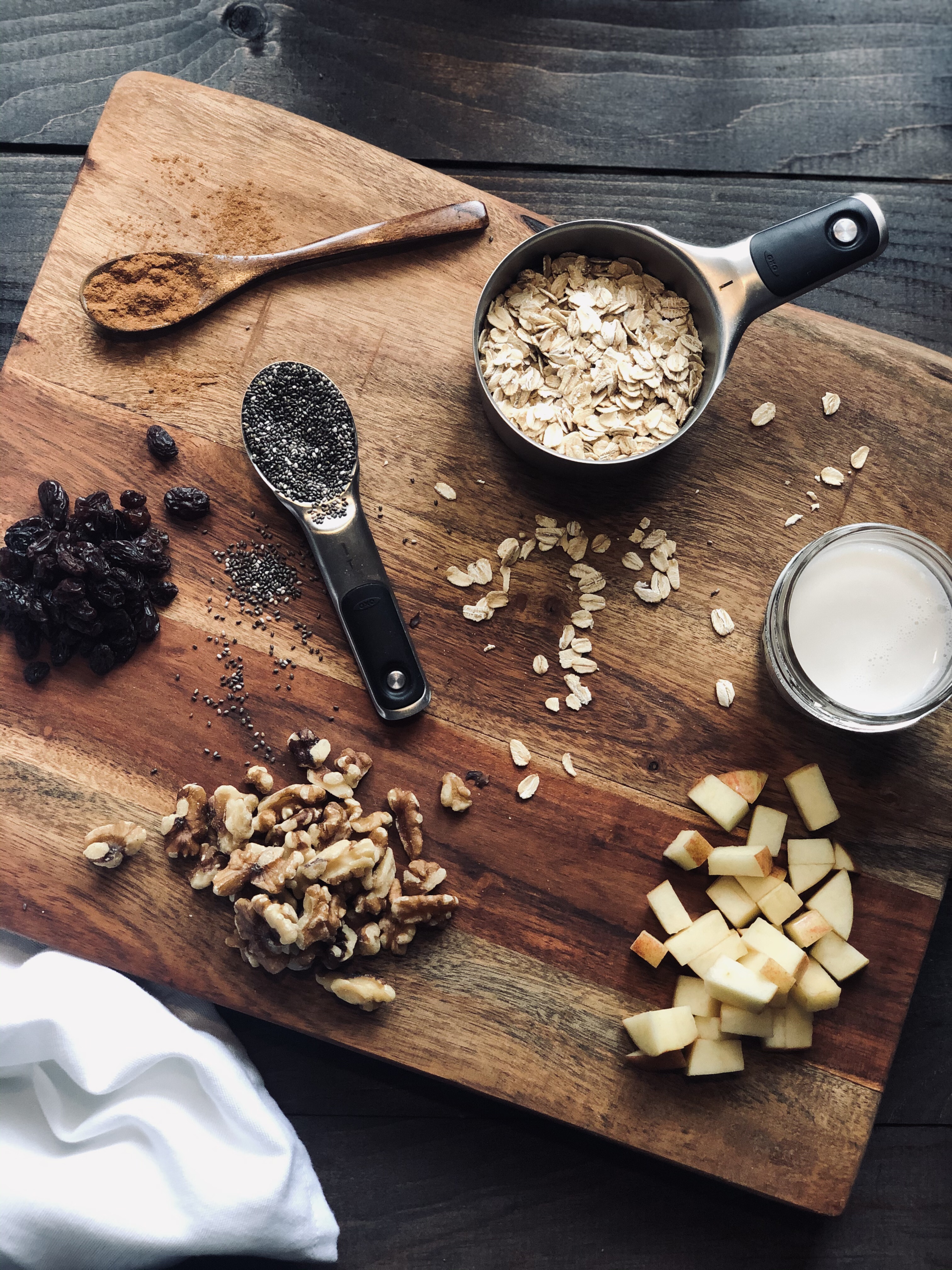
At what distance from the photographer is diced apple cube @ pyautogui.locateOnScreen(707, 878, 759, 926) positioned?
1.53 m

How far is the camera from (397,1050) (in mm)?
1484

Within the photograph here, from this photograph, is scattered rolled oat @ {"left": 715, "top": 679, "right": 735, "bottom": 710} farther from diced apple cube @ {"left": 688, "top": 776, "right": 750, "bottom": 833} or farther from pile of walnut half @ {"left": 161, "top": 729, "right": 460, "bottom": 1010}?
pile of walnut half @ {"left": 161, "top": 729, "right": 460, "bottom": 1010}

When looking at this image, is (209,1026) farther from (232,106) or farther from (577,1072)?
(232,106)

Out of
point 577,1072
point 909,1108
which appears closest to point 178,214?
point 577,1072

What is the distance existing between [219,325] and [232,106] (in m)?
0.41

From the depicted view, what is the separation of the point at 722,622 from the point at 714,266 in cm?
62

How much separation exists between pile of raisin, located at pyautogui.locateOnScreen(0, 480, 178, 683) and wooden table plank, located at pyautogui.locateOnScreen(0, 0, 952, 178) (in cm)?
88

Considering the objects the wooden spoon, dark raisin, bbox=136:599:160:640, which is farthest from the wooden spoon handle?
dark raisin, bbox=136:599:160:640

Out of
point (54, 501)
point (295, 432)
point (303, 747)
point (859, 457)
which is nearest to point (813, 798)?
point (859, 457)

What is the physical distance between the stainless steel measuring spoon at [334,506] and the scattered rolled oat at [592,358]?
1.01ft

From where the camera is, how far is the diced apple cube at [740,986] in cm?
141

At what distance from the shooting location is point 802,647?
1.47m

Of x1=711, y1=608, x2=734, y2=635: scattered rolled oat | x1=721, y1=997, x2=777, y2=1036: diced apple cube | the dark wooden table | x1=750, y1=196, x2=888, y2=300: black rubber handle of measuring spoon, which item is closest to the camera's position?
x1=750, y1=196, x2=888, y2=300: black rubber handle of measuring spoon

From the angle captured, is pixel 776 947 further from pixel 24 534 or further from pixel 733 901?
pixel 24 534
